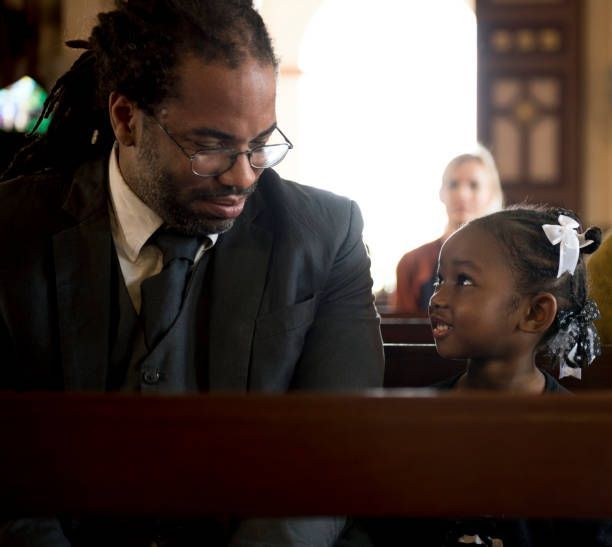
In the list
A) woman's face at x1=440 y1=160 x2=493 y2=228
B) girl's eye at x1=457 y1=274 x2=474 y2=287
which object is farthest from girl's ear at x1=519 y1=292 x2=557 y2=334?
woman's face at x1=440 y1=160 x2=493 y2=228

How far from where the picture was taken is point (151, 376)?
173cm

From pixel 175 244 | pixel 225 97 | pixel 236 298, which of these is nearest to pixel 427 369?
pixel 236 298

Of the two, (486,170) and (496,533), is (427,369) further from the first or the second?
(486,170)

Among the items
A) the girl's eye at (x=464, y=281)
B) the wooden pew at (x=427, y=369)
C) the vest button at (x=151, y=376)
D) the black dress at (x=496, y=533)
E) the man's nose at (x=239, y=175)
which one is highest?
the man's nose at (x=239, y=175)

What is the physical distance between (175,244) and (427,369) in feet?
2.39

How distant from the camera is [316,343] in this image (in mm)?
1864

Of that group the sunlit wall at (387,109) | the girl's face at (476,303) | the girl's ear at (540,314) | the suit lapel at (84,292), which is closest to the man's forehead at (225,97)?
the suit lapel at (84,292)

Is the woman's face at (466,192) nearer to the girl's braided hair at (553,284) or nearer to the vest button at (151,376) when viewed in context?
the girl's braided hair at (553,284)

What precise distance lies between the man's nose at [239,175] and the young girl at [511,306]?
569 millimetres

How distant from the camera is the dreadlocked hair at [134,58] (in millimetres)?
1851

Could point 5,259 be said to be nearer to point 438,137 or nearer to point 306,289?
point 306,289

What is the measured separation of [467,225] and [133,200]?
0.79m

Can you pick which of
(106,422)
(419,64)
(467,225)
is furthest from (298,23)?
(106,422)

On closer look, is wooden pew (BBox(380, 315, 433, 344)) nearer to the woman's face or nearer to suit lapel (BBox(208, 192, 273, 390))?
suit lapel (BBox(208, 192, 273, 390))
